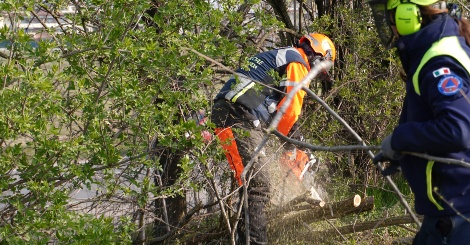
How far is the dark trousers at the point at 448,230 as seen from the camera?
9.80 ft

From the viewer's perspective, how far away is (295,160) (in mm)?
6117

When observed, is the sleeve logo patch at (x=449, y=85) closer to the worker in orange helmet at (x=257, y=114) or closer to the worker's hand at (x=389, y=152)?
the worker's hand at (x=389, y=152)

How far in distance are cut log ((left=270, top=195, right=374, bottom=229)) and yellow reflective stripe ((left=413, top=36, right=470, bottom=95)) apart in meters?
2.80

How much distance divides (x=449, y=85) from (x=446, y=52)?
0.16 meters

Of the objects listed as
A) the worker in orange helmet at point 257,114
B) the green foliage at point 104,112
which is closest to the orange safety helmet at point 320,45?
the worker in orange helmet at point 257,114

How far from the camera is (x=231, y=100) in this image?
5836mm

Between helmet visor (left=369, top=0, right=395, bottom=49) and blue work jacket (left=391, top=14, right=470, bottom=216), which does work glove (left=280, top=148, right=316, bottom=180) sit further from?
blue work jacket (left=391, top=14, right=470, bottom=216)

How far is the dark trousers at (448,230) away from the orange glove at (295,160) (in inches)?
112

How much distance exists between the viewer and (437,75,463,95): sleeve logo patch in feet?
9.39

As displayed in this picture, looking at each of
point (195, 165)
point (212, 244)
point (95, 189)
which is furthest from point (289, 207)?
point (95, 189)

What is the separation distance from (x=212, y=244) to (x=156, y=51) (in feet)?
6.61

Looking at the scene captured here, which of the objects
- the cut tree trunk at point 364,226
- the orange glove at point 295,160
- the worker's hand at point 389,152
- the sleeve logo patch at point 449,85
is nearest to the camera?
the sleeve logo patch at point 449,85

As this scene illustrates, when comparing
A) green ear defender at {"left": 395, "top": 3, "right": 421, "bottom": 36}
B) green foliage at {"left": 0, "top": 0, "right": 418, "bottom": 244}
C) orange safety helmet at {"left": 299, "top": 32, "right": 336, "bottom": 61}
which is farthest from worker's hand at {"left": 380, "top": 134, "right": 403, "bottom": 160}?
orange safety helmet at {"left": 299, "top": 32, "right": 336, "bottom": 61}

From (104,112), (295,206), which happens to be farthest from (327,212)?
(104,112)
